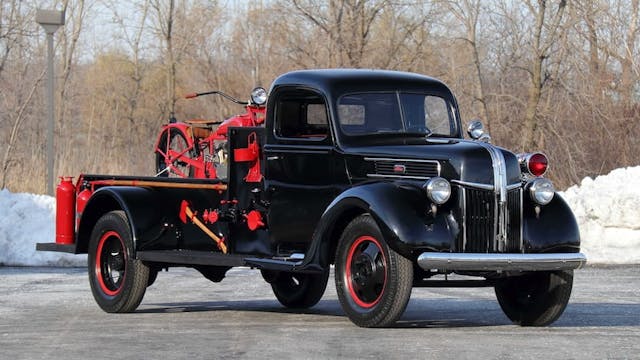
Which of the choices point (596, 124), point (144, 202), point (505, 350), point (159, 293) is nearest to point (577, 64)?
point (596, 124)

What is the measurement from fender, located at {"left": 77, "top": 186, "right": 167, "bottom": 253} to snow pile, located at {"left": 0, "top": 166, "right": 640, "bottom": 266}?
21.3 feet

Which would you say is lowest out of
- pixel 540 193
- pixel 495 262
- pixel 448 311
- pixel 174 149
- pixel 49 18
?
pixel 448 311

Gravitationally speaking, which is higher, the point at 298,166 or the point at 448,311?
the point at 298,166

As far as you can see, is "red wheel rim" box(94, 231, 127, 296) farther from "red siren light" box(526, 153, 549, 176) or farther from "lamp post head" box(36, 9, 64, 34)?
"lamp post head" box(36, 9, 64, 34)

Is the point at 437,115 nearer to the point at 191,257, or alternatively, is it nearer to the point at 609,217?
the point at 191,257

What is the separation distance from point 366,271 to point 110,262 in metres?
3.40

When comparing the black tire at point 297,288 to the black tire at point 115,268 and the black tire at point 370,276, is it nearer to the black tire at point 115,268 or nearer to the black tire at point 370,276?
the black tire at point 115,268

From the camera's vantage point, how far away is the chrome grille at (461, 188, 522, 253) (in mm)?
9797

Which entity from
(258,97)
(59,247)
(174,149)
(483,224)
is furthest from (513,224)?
(174,149)

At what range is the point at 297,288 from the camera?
→ 12.6 meters

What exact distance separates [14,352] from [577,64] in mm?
21742

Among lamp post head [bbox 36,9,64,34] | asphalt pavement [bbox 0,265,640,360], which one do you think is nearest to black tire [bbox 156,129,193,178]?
asphalt pavement [bbox 0,265,640,360]

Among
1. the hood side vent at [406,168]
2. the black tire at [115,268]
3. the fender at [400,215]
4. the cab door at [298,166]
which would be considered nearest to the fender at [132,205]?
the black tire at [115,268]

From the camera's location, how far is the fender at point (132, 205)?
1178 centimetres
